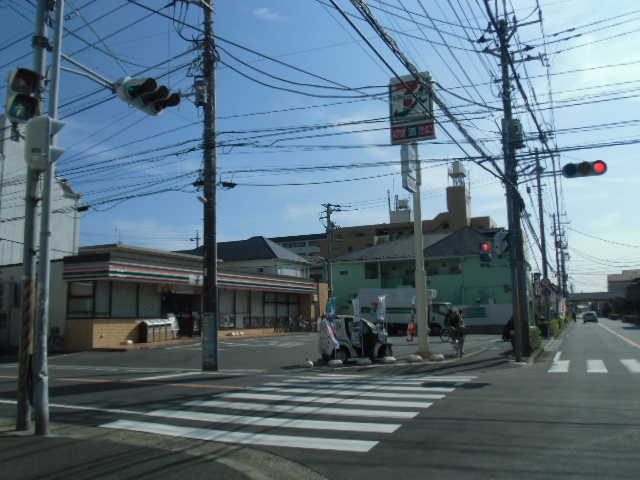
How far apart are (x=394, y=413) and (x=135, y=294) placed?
2092cm

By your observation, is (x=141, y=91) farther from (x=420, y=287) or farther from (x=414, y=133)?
(x=420, y=287)

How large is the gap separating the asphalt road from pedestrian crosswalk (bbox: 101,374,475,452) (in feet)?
0.07

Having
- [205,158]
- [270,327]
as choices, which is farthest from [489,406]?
[270,327]

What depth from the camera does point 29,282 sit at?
25.4ft

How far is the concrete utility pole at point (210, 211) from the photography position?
16.6 meters

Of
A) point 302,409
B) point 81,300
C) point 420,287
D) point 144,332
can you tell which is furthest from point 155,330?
point 302,409

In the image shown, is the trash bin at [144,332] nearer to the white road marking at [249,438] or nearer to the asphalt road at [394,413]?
the asphalt road at [394,413]

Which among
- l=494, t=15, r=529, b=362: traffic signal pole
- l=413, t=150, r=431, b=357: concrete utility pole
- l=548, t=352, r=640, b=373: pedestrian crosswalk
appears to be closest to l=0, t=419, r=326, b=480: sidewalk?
l=548, t=352, r=640, b=373: pedestrian crosswalk

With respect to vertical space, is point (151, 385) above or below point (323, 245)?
below

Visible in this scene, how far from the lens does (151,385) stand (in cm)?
1280

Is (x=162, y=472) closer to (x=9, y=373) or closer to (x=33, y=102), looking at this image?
(x=33, y=102)

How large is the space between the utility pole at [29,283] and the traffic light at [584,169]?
12223mm

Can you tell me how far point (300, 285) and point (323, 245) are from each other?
48.5 metres

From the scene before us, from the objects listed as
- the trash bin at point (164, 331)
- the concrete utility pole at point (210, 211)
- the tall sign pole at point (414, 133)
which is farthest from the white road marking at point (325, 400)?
the trash bin at point (164, 331)
